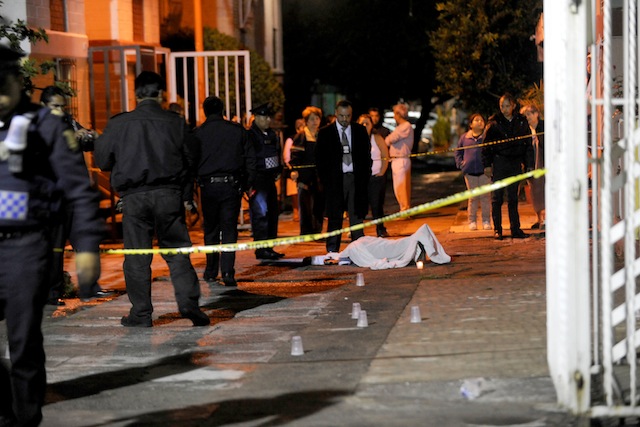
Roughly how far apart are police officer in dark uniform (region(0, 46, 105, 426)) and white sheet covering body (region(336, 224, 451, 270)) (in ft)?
24.5

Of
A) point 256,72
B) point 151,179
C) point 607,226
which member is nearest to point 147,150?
Result: point 151,179

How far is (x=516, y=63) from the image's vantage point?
27.5 metres

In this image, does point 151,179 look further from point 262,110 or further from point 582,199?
point 262,110

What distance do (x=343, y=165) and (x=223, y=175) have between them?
2.94 meters

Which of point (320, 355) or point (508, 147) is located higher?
point (508, 147)

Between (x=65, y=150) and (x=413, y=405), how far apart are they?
7.97 ft

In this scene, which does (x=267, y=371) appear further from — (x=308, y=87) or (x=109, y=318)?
(x=308, y=87)

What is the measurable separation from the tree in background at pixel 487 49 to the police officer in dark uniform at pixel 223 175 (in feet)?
49.4

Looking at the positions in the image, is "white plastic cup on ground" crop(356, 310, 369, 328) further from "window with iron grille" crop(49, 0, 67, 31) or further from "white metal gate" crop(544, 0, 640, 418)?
"window with iron grille" crop(49, 0, 67, 31)

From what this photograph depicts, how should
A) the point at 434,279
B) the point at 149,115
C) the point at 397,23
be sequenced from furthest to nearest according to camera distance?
1. the point at 397,23
2. the point at 434,279
3. the point at 149,115

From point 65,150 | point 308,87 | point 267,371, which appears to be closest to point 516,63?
point 308,87

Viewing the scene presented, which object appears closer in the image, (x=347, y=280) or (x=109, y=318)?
(x=109, y=318)

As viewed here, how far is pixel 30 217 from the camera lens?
5.84 metres

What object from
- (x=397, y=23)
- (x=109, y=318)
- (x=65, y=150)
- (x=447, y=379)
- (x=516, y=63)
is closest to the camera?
(x=65, y=150)
